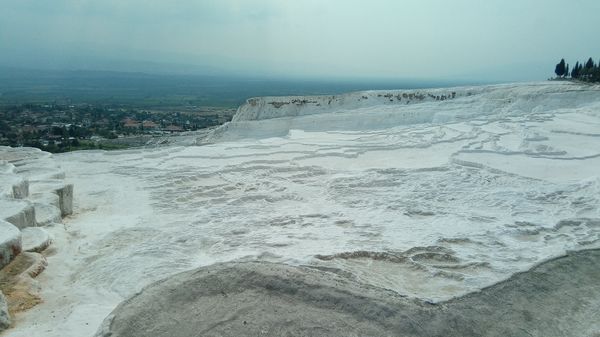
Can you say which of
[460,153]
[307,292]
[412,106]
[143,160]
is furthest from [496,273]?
[412,106]

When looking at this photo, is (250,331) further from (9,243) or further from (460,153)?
(460,153)

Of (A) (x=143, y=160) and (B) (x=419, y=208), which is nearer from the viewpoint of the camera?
(B) (x=419, y=208)

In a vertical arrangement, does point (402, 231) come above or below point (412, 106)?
below

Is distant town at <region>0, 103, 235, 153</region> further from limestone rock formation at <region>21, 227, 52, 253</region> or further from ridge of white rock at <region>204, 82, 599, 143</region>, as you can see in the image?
limestone rock formation at <region>21, 227, 52, 253</region>

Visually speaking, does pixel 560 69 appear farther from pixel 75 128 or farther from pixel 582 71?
pixel 75 128

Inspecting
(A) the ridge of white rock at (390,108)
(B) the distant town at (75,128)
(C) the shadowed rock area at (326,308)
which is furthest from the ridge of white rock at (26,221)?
(B) the distant town at (75,128)

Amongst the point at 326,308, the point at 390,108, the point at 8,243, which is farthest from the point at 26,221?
the point at 390,108
